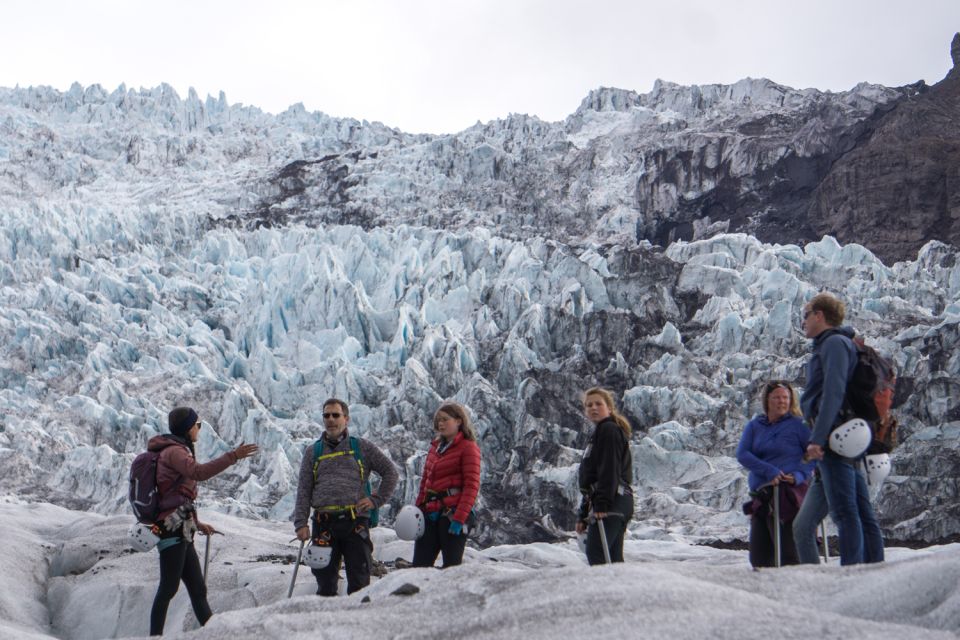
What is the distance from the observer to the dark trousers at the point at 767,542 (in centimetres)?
472

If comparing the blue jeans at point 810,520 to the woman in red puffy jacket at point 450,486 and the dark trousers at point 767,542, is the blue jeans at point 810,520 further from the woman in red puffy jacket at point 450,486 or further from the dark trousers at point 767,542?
the woman in red puffy jacket at point 450,486

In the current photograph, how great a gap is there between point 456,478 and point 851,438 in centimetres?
212

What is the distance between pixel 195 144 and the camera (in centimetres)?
4797

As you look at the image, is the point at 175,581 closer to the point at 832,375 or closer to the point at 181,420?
the point at 181,420

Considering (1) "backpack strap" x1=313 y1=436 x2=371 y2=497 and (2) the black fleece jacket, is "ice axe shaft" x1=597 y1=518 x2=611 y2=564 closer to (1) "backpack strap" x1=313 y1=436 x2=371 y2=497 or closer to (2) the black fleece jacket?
(2) the black fleece jacket

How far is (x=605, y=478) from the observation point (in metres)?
4.45

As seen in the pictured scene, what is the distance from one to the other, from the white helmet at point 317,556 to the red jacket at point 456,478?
59cm

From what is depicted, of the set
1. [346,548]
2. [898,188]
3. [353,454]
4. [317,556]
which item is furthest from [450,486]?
[898,188]

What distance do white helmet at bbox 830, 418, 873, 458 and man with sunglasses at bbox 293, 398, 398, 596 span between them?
242cm

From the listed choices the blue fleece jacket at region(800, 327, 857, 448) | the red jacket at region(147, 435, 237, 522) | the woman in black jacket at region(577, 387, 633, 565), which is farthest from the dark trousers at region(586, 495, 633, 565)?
the red jacket at region(147, 435, 237, 522)

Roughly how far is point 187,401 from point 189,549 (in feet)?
58.0

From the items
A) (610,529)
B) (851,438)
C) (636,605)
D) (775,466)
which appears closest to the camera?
(636,605)

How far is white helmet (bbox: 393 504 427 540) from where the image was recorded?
187 inches

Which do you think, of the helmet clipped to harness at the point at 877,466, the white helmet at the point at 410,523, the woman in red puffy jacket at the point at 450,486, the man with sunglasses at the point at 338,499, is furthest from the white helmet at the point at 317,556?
the helmet clipped to harness at the point at 877,466
